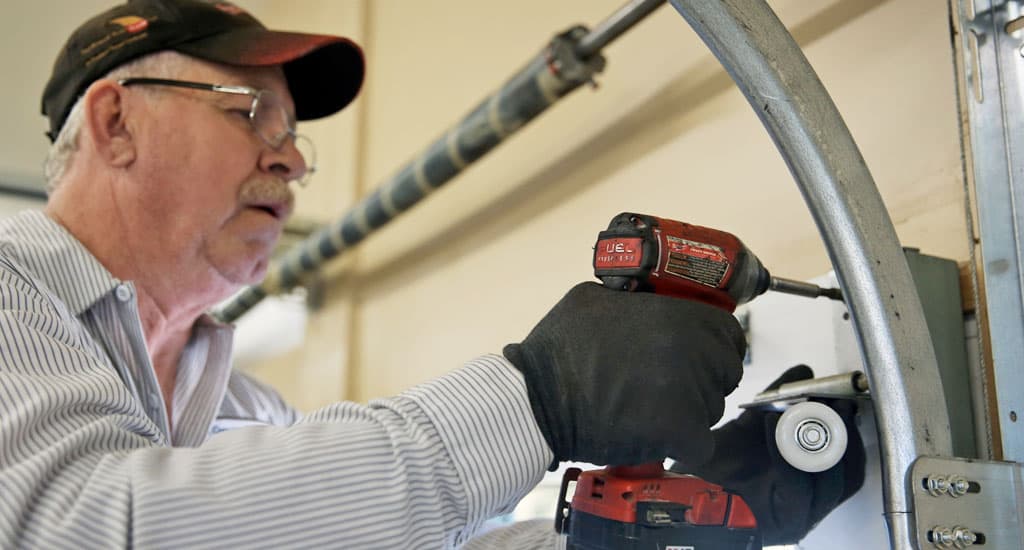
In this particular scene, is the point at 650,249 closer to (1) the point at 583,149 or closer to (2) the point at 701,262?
(2) the point at 701,262

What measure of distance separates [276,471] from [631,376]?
23 cm

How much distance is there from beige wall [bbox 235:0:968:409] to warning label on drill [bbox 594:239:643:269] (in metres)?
0.17

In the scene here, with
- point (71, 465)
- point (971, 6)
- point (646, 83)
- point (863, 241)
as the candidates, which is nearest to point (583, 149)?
point (646, 83)

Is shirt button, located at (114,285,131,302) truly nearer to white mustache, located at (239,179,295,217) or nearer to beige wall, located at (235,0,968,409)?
white mustache, located at (239,179,295,217)

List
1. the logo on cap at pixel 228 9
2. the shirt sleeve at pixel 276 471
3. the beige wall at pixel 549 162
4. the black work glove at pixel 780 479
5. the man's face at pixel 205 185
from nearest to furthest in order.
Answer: the shirt sleeve at pixel 276 471 < the black work glove at pixel 780 479 < the beige wall at pixel 549 162 < the man's face at pixel 205 185 < the logo on cap at pixel 228 9

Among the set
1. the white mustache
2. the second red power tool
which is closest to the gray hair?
the white mustache

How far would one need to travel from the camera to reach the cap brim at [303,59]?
3.53ft

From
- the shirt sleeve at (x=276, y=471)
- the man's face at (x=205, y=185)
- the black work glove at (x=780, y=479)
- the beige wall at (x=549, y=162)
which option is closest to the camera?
the shirt sleeve at (x=276, y=471)

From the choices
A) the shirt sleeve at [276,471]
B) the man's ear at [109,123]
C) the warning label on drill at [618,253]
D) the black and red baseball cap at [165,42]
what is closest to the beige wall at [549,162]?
the warning label on drill at [618,253]

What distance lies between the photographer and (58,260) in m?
0.87

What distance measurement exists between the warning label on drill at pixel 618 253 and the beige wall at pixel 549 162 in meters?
0.17

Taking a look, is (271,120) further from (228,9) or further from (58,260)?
(58,260)

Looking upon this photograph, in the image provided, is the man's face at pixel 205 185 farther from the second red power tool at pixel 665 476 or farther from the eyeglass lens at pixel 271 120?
the second red power tool at pixel 665 476

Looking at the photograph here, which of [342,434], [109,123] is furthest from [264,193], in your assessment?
[342,434]
